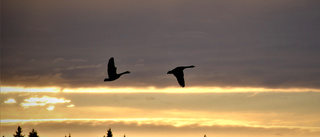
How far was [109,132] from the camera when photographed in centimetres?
14825

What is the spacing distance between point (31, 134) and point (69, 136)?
946 cm

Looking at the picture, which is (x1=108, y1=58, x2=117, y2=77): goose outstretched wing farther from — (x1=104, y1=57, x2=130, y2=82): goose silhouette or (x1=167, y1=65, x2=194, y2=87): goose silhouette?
(x1=167, y1=65, x2=194, y2=87): goose silhouette

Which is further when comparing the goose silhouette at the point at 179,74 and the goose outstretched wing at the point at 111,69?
the goose silhouette at the point at 179,74

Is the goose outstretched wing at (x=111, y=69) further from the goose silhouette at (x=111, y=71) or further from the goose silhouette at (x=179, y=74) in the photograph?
the goose silhouette at (x=179, y=74)

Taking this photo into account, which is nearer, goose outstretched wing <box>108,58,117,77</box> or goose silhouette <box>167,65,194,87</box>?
goose outstretched wing <box>108,58,117,77</box>

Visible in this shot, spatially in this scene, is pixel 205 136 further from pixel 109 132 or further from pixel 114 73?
pixel 114 73

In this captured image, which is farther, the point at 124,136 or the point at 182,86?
the point at 124,136

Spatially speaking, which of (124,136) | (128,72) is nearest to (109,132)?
(124,136)

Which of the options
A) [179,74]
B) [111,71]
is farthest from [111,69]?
[179,74]

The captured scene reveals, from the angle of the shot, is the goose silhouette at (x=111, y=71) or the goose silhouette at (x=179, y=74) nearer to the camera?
the goose silhouette at (x=111, y=71)

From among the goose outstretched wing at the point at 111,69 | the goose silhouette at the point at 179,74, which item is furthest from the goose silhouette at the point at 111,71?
the goose silhouette at the point at 179,74

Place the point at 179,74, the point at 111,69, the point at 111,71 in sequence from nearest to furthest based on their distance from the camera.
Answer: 1. the point at 111,69
2. the point at 111,71
3. the point at 179,74

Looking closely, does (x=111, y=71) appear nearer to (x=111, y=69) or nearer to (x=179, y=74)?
(x=111, y=69)

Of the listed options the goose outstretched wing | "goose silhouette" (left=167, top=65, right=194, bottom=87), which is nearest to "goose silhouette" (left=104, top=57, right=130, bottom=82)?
the goose outstretched wing
